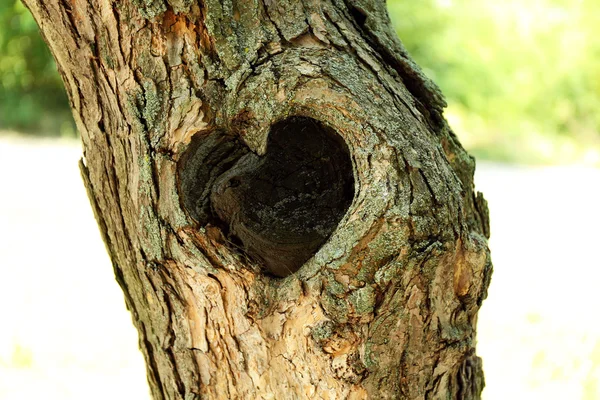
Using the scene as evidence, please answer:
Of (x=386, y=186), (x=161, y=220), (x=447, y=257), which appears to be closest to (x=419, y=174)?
(x=386, y=186)

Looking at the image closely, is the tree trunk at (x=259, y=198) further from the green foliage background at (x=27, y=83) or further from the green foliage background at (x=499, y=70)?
the green foliage background at (x=499, y=70)

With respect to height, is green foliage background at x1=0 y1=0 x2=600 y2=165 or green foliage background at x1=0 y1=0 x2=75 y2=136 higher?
green foliage background at x1=0 y1=0 x2=600 y2=165

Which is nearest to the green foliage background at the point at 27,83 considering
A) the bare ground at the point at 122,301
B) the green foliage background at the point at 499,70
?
the green foliage background at the point at 499,70

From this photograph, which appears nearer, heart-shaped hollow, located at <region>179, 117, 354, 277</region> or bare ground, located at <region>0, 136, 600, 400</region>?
heart-shaped hollow, located at <region>179, 117, 354, 277</region>

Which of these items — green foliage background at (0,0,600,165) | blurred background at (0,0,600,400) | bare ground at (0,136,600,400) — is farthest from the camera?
green foliage background at (0,0,600,165)

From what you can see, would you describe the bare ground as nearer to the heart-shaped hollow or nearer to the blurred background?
the blurred background

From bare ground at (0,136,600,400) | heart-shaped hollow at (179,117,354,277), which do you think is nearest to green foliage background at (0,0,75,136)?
bare ground at (0,136,600,400)
